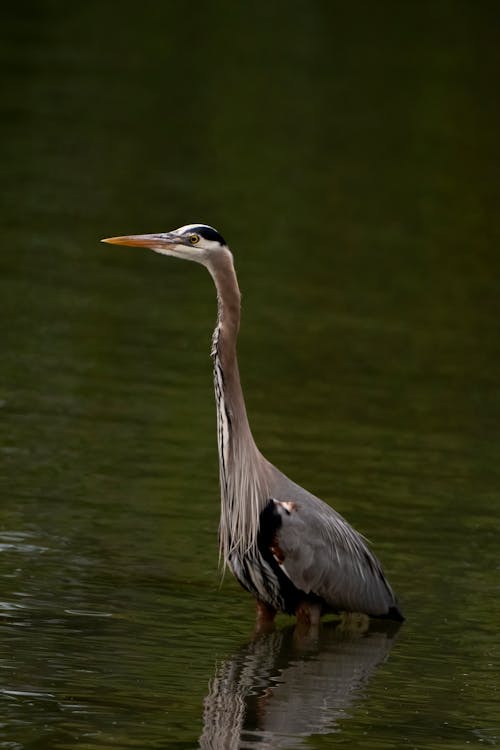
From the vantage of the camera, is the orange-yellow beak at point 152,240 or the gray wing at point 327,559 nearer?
the orange-yellow beak at point 152,240

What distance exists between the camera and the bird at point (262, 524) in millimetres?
8516

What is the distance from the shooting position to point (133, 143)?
77.3ft

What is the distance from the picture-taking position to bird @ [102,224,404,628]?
8.52 metres

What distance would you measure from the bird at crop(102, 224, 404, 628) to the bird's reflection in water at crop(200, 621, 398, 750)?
172 millimetres

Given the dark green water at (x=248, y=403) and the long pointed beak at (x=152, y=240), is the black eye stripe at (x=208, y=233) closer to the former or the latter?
the long pointed beak at (x=152, y=240)

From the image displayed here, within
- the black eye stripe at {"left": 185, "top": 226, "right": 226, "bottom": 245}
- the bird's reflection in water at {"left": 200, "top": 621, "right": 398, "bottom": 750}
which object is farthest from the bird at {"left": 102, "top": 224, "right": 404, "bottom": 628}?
the bird's reflection in water at {"left": 200, "top": 621, "right": 398, "bottom": 750}

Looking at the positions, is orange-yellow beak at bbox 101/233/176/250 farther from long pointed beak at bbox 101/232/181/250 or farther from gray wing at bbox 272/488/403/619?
gray wing at bbox 272/488/403/619

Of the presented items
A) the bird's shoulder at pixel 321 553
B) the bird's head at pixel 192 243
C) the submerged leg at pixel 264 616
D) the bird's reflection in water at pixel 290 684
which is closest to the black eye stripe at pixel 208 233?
the bird's head at pixel 192 243

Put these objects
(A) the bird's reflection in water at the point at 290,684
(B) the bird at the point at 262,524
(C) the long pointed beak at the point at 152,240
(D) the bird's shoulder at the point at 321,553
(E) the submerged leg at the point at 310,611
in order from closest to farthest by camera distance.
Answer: (A) the bird's reflection in water at the point at 290,684 → (C) the long pointed beak at the point at 152,240 → (B) the bird at the point at 262,524 → (D) the bird's shoulder at the point at 321,553 → (E) the submerged leg at the point at 310,611

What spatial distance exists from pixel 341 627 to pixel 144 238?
2146 millimetres

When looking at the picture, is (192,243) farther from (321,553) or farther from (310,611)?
(310,611)

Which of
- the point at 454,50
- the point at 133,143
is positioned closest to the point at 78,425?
the point at 133,143

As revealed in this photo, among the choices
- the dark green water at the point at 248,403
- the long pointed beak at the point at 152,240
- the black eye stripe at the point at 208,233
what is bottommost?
the dark green water at the point at 248,403

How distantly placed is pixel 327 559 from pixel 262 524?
358 millimetres
